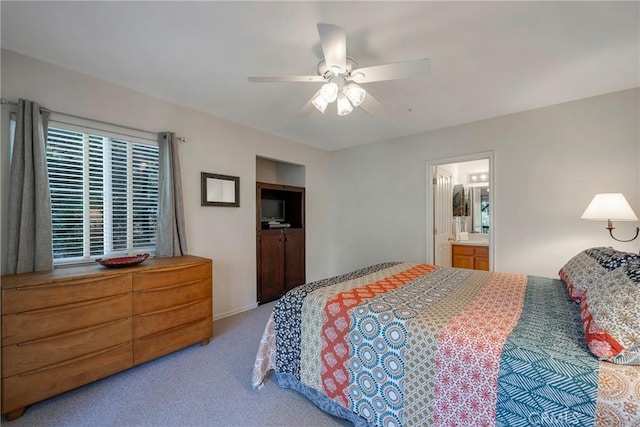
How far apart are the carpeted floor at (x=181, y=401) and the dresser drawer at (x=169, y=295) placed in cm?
50

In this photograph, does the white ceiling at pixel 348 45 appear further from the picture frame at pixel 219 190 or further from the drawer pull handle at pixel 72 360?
the drawer pull handle at pixel 72 360

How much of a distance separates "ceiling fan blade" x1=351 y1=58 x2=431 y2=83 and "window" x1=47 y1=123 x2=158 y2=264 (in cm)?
223

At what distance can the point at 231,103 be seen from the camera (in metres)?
2.77

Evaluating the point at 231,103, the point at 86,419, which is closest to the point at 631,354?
the point at 86,419

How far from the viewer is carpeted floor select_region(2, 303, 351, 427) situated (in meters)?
1.58

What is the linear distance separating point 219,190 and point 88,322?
5.72 ft

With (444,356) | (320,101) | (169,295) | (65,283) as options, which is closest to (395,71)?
(320,101)

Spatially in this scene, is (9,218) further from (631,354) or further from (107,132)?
(631,354)

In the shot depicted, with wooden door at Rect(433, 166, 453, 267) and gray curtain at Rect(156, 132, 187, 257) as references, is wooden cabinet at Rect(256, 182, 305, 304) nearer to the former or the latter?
gray curtain at Rect(156, 132, 187, 257)

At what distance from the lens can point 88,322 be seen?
183 cm

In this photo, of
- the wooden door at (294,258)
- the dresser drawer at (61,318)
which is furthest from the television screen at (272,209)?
the dresser drawer at (61,318)

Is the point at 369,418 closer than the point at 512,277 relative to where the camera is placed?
Yes

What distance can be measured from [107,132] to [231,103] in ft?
3.81

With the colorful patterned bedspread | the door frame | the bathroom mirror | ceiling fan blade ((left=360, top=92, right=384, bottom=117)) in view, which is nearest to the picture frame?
the colorful patterned bedspread
